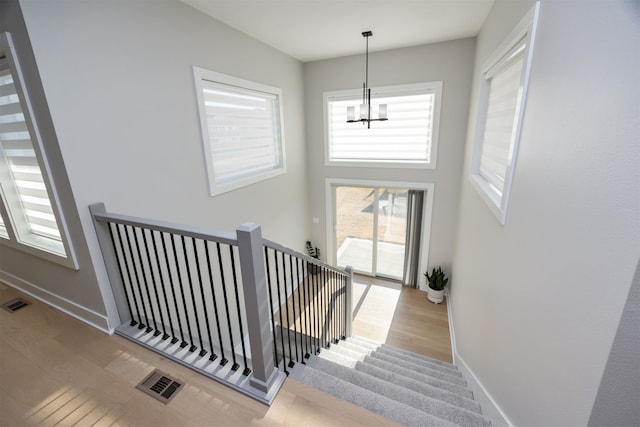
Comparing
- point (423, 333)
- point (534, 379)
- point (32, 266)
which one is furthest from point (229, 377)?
point (423, 333)

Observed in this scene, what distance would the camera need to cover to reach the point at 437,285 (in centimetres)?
455

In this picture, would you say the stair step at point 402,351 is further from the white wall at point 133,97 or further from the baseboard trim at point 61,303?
the baseboard trim at point 61,303

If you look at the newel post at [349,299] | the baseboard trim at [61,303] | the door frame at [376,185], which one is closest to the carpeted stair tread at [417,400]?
the newel post at [349,299]

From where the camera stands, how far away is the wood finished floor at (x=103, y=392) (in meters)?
1.41

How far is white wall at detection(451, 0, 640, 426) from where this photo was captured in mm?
775

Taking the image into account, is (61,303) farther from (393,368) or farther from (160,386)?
(393,368)

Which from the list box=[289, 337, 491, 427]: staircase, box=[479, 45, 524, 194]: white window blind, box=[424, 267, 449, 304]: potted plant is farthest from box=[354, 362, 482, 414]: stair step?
box=[424, 267, 449, 304]: potted plant

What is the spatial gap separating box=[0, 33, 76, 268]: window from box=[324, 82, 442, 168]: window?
350cm

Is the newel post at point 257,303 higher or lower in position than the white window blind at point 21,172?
lower

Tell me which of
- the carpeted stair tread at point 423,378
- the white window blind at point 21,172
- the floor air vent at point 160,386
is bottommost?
the carpeted stair tread at point 423,378

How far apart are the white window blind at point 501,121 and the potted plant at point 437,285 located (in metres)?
2.20

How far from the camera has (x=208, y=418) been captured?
1.41 meters

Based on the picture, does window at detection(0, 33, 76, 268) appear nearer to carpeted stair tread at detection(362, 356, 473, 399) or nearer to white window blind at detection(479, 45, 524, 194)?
carpeted stair tread at detection(362, 356, 473, 399)

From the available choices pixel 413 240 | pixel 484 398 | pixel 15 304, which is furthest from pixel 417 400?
pixel 15 304
